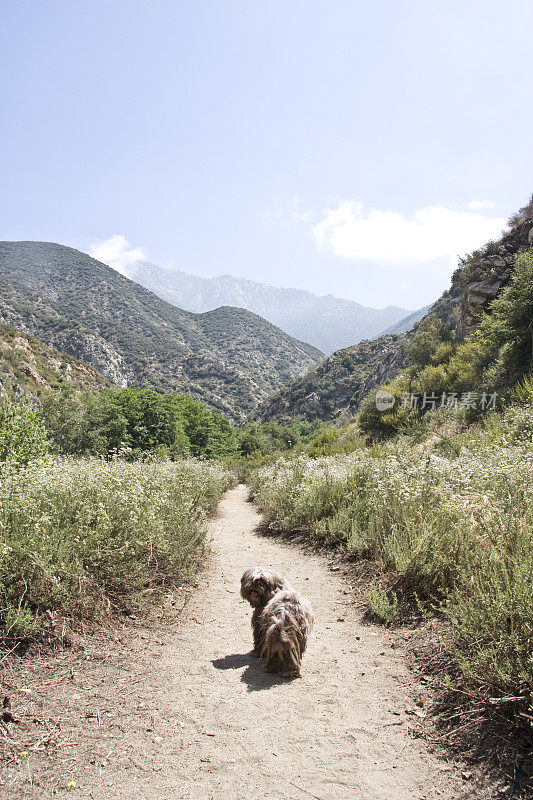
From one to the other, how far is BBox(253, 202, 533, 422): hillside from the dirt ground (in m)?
16.1

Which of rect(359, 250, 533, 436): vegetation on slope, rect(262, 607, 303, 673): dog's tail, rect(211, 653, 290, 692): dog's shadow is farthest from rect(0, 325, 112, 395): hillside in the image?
rect(262, 607, 303, 673): dog's tail

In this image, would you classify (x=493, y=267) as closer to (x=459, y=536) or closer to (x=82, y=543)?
(x=459, y=536)

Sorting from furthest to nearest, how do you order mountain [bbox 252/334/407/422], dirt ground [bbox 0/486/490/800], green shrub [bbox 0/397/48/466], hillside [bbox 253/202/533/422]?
mountain [bbox 252/334/407/422]
hillside [bbox 253/202/533/422]
green shrub [bbox 0/397/48/466]
dirt ground [bbox 0/486/490/800]

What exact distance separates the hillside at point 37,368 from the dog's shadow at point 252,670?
4639 centimetres

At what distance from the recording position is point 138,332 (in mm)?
87125

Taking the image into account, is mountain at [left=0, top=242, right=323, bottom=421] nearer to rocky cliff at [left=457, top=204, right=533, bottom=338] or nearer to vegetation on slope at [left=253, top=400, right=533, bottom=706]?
rocky cliff at [left=457, top=204, right=533, bottom=338]

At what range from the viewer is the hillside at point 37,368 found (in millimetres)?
48469

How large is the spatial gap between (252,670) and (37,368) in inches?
2391

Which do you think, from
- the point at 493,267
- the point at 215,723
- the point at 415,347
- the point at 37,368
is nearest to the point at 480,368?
the point at 493,267

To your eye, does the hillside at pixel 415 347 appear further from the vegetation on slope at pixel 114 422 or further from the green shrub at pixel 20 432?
the vegetation on slope at pixel 114 422

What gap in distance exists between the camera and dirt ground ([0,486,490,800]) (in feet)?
6.61

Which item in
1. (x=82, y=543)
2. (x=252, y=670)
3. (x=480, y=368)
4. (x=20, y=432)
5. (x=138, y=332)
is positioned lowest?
(x=252, y=670)

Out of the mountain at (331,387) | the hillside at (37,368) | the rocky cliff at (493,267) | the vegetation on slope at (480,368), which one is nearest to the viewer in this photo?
the vegetation on slope at (480,368)

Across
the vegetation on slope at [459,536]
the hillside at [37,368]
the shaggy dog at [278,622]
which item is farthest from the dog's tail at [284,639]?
the hillside at [37,368]
